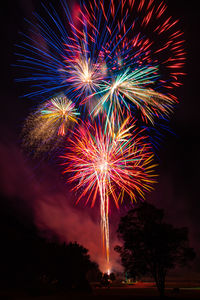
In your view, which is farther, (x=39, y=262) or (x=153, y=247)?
(x=39, y=262)

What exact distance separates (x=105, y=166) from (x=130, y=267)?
1345 centimetres

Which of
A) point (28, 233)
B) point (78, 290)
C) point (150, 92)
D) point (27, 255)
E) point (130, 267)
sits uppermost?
point (150, 92)

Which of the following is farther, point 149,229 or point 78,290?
point 78,290

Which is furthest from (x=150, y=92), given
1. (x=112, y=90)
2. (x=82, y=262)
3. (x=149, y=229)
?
(x=82, y=262)

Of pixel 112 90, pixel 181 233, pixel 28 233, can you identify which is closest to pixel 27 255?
pixel 28 233

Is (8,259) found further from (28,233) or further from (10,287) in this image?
(28,233)

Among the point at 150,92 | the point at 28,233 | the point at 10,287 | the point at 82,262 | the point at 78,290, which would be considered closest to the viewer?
the point at 150,92

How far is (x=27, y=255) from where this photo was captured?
36.9 meters

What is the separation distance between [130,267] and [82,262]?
23.5 m

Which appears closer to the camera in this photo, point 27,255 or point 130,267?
point 130,267

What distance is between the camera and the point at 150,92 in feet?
57.2

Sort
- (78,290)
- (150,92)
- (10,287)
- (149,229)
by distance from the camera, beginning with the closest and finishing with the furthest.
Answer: (150,92) → (149,229) → (10,287) → (78,290)

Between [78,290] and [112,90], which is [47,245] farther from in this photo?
[112,90]

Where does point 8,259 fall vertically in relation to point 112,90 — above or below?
below
